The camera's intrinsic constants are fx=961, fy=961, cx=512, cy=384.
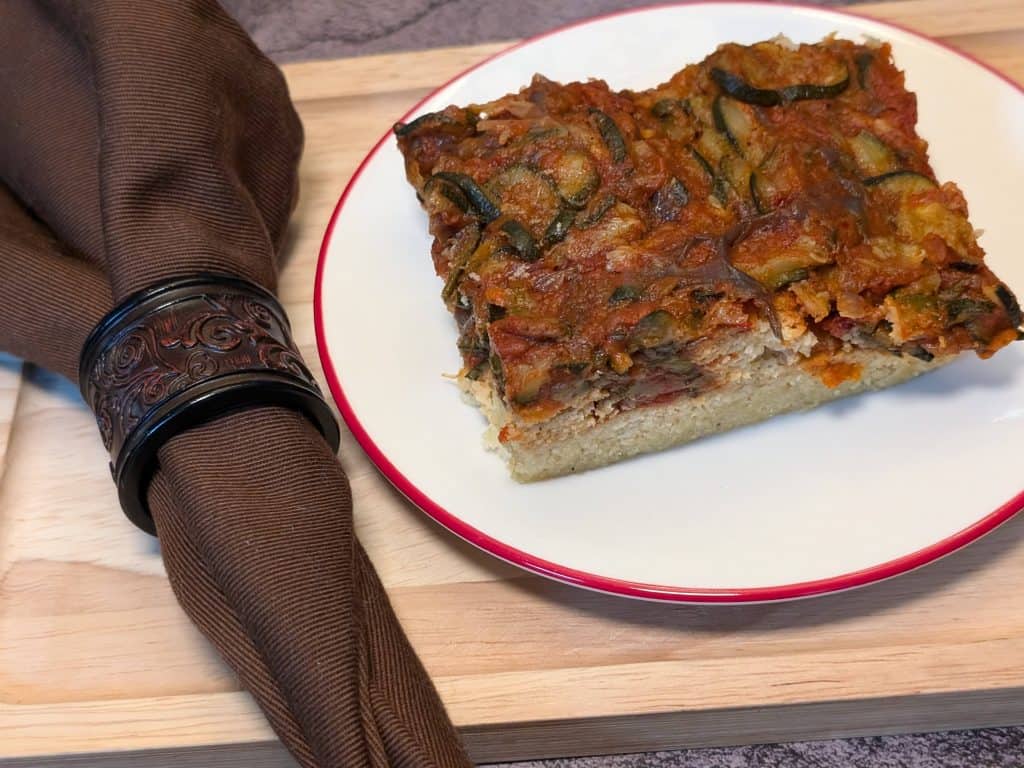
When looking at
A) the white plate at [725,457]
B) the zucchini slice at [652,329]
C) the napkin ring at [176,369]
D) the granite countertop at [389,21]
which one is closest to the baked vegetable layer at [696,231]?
the zucchini slice at [652,329]

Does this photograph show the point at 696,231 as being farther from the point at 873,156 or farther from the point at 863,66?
the point at 863,66

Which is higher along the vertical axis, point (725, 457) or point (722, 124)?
point (722, 124)

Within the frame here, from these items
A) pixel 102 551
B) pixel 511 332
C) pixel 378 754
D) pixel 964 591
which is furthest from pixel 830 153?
pixel 102 551

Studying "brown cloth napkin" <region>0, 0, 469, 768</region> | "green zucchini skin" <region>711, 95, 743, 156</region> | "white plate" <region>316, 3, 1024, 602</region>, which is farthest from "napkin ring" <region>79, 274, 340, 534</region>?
"green zucchini skin" <region>711, 95, 743, 156</region>

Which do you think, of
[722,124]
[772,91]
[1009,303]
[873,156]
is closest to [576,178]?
[722,124]

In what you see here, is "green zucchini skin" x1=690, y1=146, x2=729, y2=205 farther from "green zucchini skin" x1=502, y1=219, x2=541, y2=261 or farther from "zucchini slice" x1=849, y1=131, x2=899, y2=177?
"green zucchini skin" x1=502, y1=219, x2=541, y2=261
